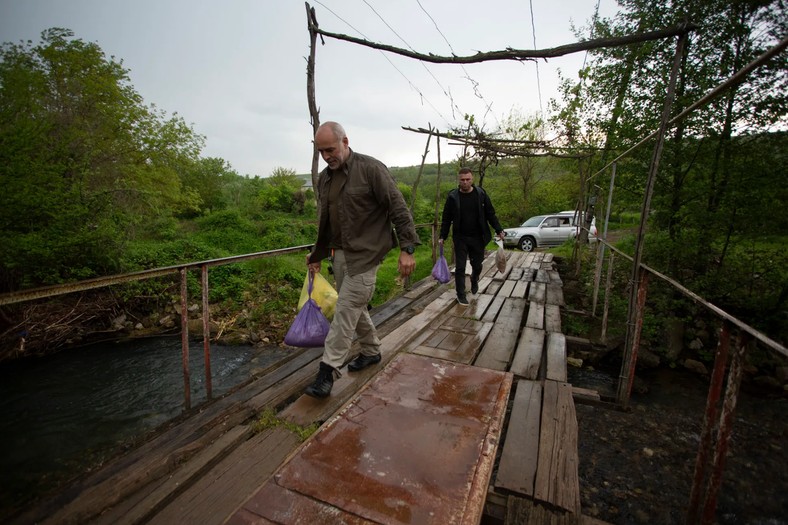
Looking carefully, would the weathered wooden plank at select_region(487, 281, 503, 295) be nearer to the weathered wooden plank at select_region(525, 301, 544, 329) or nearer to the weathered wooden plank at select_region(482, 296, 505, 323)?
the weathered wooden plank at select_region(482, 296, 505, 323)

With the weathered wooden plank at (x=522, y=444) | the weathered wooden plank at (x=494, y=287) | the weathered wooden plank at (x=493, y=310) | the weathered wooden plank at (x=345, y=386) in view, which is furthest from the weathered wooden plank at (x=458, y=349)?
Answer: the weathered wooden plank at (x=494, y=287)

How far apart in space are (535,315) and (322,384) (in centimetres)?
324

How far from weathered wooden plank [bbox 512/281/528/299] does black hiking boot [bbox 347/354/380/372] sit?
341cm

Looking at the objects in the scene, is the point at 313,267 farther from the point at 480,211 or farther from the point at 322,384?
the point at 480,211

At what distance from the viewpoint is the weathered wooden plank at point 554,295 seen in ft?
17.7

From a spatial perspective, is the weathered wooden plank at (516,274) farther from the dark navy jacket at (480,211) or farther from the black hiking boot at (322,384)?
the black hiking boot at (322,384)

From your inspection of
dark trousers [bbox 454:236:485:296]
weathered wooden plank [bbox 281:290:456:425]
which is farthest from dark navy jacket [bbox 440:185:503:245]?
weathered wooden plank [bbox 281:290:456:425]

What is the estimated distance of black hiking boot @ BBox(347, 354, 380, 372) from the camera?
109 inches

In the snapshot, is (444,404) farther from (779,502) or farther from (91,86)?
(91,86)

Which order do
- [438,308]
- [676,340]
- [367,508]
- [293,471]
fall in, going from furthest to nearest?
[676,340], [438,308], [293,471], [367,508]

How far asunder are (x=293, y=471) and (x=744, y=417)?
17.8ft

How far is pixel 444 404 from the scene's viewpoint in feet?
7.25

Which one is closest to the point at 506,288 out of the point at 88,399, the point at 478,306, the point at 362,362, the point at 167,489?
the point at 478,306

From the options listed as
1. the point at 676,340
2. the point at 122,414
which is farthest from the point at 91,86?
the point at 676,340
